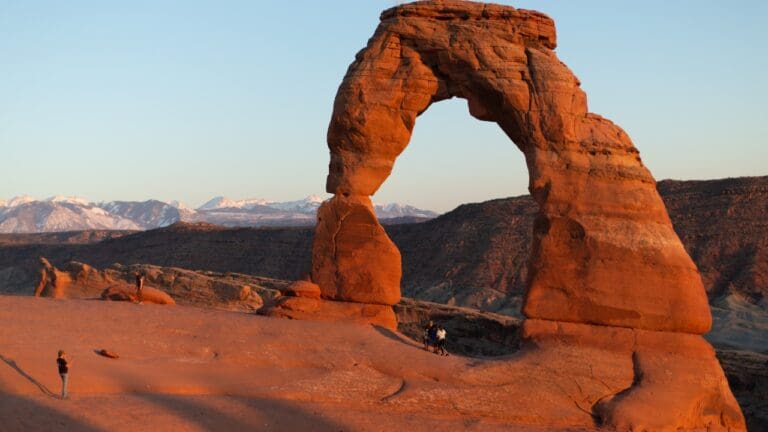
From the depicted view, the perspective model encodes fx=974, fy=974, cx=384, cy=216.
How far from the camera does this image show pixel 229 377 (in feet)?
59.0

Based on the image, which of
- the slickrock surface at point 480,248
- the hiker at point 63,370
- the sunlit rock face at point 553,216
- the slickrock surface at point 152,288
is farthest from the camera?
the slickrock surface at point 480,248

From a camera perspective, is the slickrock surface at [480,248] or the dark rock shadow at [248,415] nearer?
the dark rock shadow at [248,415]

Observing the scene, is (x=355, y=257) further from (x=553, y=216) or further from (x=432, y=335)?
(x=553, y=216)

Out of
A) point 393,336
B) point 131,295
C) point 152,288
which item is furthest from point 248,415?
point 152,288

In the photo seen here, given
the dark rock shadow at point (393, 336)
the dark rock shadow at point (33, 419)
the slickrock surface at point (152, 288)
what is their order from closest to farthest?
the dark rock shadow at point (33, 419) < the dark rock shadow at point (393, 336) < the slickrock surface at point (152, 288)

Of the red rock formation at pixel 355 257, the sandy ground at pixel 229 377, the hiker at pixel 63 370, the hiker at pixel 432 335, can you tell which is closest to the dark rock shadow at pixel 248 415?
the sandy ground at pixel 229 377

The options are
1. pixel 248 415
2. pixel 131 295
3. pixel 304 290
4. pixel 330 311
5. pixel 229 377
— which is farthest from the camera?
pixel 131 295

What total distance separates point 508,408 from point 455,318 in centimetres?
2197

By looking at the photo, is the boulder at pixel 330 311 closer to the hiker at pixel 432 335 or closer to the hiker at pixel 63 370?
the hiker at pixel 432 335

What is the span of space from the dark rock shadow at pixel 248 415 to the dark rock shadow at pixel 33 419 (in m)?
1.65

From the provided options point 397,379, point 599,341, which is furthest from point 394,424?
point 599,341

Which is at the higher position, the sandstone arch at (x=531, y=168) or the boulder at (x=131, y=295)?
the sandstone arch at (x=531, y=168)

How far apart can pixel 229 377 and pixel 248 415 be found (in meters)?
2.12

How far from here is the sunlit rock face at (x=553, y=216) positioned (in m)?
18.9
